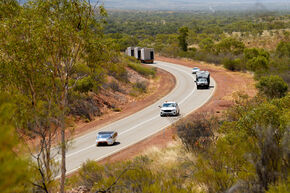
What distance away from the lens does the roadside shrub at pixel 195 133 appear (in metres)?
21.6

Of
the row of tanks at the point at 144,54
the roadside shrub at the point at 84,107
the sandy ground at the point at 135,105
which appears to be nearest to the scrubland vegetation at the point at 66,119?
the sandy ground at the point at 135,105

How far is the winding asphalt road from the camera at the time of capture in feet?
84.4

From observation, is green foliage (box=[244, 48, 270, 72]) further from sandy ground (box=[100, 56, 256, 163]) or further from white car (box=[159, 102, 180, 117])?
white car (box=[159, 102, 180, 117])

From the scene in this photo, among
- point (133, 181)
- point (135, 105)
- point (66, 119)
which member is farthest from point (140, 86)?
point (133, 181)

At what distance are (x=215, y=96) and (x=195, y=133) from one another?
78.3ft

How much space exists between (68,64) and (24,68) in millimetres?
1765

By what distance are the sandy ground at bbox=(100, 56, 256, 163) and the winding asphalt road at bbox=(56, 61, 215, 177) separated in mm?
942

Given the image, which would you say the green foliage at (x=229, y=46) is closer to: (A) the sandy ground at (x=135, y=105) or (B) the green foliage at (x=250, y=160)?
(A) the sandy ground at (x=135, y=105)

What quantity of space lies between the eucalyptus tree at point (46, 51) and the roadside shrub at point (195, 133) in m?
9.07

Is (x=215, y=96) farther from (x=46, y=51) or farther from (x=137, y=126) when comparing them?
(x=46, y=51)

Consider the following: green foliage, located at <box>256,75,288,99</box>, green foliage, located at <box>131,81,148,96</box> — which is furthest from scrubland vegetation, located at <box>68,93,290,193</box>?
green foliage, located at <box>131,81,148,96</box>

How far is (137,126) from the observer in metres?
34.2

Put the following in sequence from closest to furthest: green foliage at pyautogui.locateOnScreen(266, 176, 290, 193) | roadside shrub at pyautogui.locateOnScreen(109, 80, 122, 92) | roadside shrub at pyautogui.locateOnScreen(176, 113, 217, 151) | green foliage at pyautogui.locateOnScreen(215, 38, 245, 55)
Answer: green foliage at pyautogui.locateOnScreen(266, 176, 290, 193) < roadside shrub at pyautogui.locateOnScreen(176, 113, 217, 151) < roadside shrub at pyautogui.locateOnScreen(109, 80, 122, 92) < green foliage at pyautogui.locateOnScreen(215, 38, 245, 55)

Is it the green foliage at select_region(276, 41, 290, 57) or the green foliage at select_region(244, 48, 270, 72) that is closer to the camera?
the green foliage at select_region(244, 48, 270, 72)
